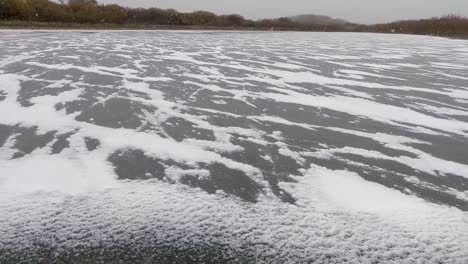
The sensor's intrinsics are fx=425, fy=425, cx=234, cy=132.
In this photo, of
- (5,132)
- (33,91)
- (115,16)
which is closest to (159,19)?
(115,16)

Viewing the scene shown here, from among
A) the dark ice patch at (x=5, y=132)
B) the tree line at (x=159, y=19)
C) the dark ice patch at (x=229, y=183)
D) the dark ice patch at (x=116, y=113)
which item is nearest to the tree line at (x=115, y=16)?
the tree line at (x=159, y=19)

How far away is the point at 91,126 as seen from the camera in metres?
4.34

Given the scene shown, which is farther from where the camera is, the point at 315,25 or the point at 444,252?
the point at 315,25

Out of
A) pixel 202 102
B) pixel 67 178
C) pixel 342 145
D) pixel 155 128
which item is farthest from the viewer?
pixel 202 102

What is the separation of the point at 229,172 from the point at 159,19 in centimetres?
3023

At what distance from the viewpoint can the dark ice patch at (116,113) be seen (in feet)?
14.6

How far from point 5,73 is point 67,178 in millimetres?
5107

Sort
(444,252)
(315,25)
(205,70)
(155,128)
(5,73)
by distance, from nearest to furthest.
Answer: (444,252) → (155,128) → (5,73) → (205,70) → (315,25)

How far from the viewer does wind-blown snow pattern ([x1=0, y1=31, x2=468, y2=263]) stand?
2.22 metres

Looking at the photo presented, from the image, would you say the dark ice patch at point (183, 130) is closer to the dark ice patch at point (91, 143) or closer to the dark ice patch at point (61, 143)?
the dark ice patch at point (91, 143)

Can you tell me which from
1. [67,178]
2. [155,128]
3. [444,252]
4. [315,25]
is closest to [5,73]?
[155,128]

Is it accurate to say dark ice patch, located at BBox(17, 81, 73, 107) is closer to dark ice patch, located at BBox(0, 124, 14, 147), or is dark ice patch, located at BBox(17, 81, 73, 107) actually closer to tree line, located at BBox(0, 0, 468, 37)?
dark ice patch, located at BBox(0, 124, 14, 147)

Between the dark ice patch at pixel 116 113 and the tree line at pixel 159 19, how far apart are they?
2041 cm

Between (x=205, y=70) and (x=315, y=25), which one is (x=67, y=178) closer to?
(x=205, y=70)
